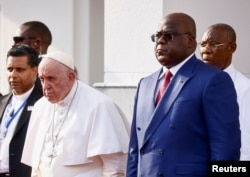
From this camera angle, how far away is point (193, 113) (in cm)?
457

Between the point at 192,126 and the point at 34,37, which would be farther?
the point at 34,37

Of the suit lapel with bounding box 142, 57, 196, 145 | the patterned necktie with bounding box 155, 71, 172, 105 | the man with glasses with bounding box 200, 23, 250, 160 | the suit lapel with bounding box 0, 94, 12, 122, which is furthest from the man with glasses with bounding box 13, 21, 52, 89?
the suit lapel with bounding box 142, 57, 196, 145

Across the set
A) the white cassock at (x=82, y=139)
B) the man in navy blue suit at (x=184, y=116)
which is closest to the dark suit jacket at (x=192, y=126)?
the man in navy blue suit at (x=184, y=116)

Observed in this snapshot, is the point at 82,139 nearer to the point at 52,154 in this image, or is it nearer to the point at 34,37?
the point at 52,154

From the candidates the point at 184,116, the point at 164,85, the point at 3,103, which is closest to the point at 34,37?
the point at 3,103

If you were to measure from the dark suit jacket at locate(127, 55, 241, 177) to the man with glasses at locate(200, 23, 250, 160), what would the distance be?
1059 mm

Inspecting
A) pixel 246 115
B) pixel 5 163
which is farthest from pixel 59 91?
pixel 246 115

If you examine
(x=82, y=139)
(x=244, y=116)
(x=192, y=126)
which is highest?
(x=192, y=126)

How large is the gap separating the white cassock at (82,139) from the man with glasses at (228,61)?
2.87 ft

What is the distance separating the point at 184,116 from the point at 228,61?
163 centimetres

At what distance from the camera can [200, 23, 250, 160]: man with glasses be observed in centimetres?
565

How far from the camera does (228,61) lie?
6082mm

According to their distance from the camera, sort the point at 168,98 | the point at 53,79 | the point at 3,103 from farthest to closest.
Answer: the point at 3,103 < the point at 53,79 < the point at 168,98

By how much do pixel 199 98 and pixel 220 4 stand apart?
4.52 metres
